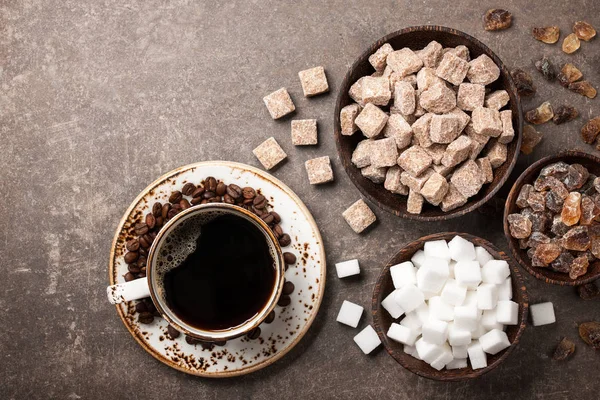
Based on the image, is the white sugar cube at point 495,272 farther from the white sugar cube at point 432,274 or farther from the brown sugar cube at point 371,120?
the brown sugar cube at point 371,120

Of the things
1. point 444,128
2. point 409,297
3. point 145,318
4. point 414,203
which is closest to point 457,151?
point 444,128

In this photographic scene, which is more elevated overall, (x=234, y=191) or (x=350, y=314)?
(x=234, y=191)

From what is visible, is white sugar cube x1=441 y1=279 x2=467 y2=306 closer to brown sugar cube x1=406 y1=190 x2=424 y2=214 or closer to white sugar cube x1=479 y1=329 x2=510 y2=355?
white sugar cube x1=479 y1=329 x2=510 y2=355

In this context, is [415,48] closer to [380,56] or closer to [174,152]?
[380,56]

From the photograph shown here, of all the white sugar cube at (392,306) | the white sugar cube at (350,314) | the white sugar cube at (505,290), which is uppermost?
the white sugar cube at (392,306)

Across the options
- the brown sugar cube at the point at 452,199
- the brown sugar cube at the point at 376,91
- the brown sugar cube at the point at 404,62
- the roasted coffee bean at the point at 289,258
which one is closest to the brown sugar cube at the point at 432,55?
the brown sugar cube at the point at 404,62
